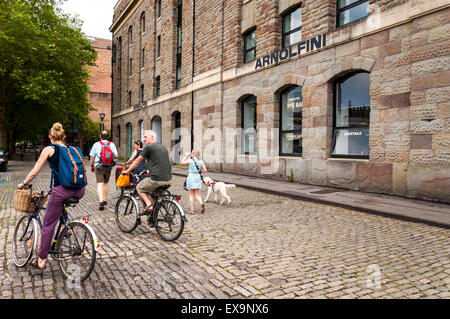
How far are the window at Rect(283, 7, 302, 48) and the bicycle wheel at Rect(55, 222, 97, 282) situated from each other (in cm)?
1171

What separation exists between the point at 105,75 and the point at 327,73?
59675 mm

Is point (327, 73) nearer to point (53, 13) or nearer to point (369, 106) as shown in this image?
point (369, 106)

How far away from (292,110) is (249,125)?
3.16 m

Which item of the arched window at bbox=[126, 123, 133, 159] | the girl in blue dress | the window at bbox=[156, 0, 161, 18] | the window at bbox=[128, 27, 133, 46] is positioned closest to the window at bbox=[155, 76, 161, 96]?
the window at bbox=[156, 0, 161, 18]

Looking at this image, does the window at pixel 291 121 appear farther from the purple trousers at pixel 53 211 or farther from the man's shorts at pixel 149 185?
the purple trousers at pixel 53 211

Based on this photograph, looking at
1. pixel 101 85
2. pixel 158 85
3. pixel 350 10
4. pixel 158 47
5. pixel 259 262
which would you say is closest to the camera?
pixel 259 262

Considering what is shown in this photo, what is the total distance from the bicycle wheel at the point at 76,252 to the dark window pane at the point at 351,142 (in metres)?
9.08

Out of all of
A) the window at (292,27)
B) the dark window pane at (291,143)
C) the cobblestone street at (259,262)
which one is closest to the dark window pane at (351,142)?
the dark window pane at (291,143)

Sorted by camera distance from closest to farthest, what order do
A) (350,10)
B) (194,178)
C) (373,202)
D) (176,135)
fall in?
1. (194,178)
2. (373,202)
3. (350,10)
4. (176,135)

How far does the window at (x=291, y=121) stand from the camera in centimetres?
1298

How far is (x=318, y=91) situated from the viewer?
1170 cm

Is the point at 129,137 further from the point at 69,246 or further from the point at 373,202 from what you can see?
the point at 69,246

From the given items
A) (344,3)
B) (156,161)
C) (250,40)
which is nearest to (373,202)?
(156,161)
